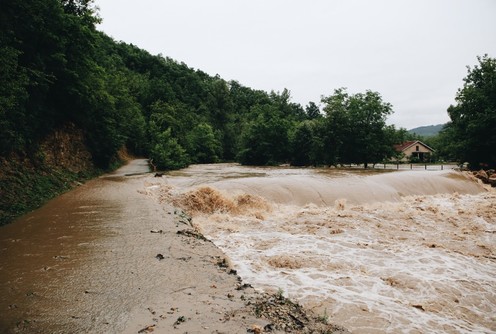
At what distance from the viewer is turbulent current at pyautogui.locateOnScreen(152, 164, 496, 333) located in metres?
5.34

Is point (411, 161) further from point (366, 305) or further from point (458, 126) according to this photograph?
point (366, 305)

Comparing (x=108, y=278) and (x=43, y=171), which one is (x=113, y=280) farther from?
(x=43, y=171)

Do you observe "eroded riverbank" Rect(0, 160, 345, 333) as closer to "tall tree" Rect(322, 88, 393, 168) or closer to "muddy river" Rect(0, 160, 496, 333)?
"muddy river" Rect(0, 160, 496, 333)

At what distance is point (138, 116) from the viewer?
50.3 m

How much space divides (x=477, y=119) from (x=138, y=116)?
4493 centimetres

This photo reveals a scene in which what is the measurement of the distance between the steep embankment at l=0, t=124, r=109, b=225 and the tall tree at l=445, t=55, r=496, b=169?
34.1m

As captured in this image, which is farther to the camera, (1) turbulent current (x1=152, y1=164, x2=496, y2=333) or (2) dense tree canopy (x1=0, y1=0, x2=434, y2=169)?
(2) dense tree canopy (x1=0, y1=0, x2=434, y2=169)

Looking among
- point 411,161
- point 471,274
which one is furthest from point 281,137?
point 471,274

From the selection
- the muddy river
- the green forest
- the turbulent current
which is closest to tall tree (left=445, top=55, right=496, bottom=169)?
the green forest

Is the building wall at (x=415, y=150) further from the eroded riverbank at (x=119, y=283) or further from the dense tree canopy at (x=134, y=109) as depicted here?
the eroded riverbank at (x=119, y=283)

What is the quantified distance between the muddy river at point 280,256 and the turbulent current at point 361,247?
4 centimetres

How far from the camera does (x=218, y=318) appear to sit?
4.08m

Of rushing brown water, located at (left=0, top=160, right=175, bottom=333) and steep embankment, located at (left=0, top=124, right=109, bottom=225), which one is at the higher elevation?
steep embankment, located at (left=0, top=124, right=109, bottom=225)

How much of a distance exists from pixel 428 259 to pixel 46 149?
720 inches
